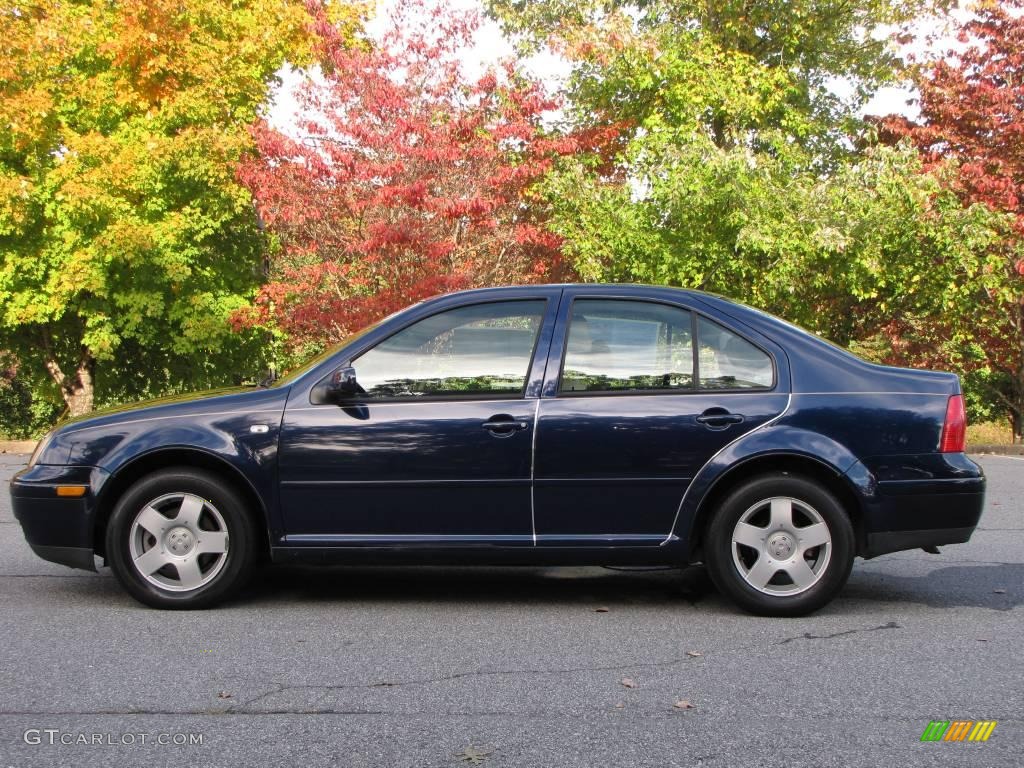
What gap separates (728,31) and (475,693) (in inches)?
852

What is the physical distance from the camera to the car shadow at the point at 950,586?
637 cm

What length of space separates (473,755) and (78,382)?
70.6 feet

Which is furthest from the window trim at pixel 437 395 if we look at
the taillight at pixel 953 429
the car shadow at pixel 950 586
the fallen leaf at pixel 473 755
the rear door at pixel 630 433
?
the fallen leaf at pixel 473 755

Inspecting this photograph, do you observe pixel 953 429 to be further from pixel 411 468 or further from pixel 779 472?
pixel 411 468

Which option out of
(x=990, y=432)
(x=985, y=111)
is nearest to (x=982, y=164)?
(x=985, y=111)

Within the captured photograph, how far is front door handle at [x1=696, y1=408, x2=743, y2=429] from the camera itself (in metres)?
5.82

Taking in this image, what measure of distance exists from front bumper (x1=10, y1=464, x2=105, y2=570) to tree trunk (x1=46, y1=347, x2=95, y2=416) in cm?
1794

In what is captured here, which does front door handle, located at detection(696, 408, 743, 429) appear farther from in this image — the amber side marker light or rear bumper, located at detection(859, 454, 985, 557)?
the amber side marker light

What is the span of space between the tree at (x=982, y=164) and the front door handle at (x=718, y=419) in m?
14.0

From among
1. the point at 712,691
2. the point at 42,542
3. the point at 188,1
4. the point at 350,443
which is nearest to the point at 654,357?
the point at 350,443

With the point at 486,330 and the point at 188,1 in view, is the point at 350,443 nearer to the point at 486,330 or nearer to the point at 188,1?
the point at 486,330

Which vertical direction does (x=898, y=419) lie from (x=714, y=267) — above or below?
below

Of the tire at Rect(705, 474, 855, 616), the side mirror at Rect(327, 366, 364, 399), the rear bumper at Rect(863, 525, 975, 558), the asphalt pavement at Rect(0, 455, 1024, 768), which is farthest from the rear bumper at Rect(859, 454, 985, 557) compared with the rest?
the side mirror at Rect(327, 366, 364, 399)

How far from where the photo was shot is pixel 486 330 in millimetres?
6082
